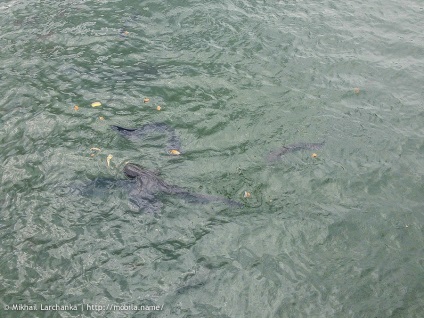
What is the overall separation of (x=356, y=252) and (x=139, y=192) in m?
4.70

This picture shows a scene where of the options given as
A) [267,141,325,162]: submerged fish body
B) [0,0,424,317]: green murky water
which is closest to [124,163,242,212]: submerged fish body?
[0,0,424,317]: green murky water

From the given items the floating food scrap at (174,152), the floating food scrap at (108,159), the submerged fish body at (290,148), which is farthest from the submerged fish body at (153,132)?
the submerged fish body at (290,148)

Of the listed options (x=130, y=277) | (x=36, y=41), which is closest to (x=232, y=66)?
(x=36, y=41)

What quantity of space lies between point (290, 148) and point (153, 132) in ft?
11.3

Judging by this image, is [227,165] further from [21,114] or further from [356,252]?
[21,114]

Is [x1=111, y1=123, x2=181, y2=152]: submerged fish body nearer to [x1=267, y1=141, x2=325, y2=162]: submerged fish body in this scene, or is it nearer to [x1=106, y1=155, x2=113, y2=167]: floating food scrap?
[x1=106, y1=155, x2=113, y2=167]: floating food scrap

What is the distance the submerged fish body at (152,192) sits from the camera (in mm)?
8922

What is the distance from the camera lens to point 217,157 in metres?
9.98

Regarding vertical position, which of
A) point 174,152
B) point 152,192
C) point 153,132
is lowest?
point 152,192

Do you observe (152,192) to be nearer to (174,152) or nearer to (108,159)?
(174,152)

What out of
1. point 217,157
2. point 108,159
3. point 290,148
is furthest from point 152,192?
point 290,148

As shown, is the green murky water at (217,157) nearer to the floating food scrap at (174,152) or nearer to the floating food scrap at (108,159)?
the floating food scrap at (108,159)

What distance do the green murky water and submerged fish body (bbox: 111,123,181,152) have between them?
0.79 ft

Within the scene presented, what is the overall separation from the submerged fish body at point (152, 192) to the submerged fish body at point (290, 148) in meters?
1.70
